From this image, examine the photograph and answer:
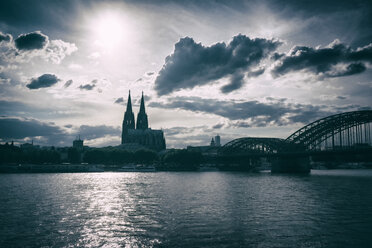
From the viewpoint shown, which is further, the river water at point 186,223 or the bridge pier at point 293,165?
the bridge pier at point 293,165

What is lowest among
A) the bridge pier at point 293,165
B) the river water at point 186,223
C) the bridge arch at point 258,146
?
the river water at point 186,223

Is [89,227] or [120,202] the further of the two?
[120,202]

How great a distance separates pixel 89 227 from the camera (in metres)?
21.9

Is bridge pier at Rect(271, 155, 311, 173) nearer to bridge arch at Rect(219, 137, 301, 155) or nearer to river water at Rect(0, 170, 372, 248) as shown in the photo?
bridge arch at Rect(219, 137, 301, 155)

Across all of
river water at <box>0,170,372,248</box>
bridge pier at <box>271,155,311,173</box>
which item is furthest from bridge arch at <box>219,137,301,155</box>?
river water at <box>0,170,372,248</box>

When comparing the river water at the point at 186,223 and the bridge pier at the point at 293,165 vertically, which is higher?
the bridge pier at the point at 293,165

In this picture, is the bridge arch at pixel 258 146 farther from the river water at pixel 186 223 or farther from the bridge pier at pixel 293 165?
the river water at pixel 186 223

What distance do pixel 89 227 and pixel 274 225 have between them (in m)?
13.1

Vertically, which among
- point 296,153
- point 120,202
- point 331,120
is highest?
point 331,120

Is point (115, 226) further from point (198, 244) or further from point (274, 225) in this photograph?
point (274, 225)

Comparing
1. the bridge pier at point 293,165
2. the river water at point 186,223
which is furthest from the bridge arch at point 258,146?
the river water at point 186,223

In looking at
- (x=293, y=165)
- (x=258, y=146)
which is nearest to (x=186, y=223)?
(x=293, y=165)

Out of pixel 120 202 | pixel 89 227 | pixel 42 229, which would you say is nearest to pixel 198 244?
pixel 89 227

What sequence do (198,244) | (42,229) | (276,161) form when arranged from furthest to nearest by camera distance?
(276,161), (42,229), (198,244)
